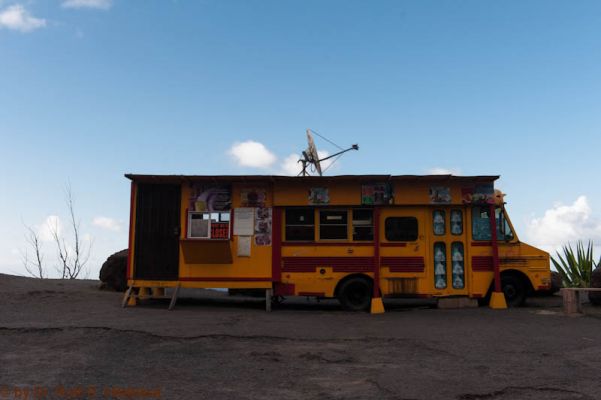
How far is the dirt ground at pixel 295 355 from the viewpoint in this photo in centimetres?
541

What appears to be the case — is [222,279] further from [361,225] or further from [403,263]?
[403,263]

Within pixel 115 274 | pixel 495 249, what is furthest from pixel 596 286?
pixel 115 274

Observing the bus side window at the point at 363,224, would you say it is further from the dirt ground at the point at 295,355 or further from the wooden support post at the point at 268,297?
the wooden support post at the point at 268,297

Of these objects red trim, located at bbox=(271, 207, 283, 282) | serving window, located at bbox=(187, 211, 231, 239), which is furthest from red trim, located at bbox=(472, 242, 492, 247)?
serving window, located at bbox=(187, 211, 231, 239)

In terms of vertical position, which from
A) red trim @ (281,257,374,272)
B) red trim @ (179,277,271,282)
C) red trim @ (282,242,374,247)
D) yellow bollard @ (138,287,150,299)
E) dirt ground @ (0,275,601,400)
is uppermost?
red trim @ (282,242,374,247)

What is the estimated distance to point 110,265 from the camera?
50.0ft

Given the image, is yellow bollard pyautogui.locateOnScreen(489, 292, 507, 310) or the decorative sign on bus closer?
yellow bollard pyautogui.locateOnScreen(489, 292, 507, 310)

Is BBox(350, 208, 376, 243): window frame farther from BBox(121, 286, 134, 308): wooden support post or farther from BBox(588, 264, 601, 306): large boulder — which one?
BBox(588, 264, 601, 306): large boulder

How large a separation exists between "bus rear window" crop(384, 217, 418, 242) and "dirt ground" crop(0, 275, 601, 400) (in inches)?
78.6

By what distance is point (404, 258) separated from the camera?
12.1 metres

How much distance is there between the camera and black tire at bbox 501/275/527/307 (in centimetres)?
1229

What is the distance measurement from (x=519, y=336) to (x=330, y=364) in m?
Answer: 3.60

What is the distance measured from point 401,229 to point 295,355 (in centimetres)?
600

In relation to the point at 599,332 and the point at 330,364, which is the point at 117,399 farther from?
the point at 599,332
